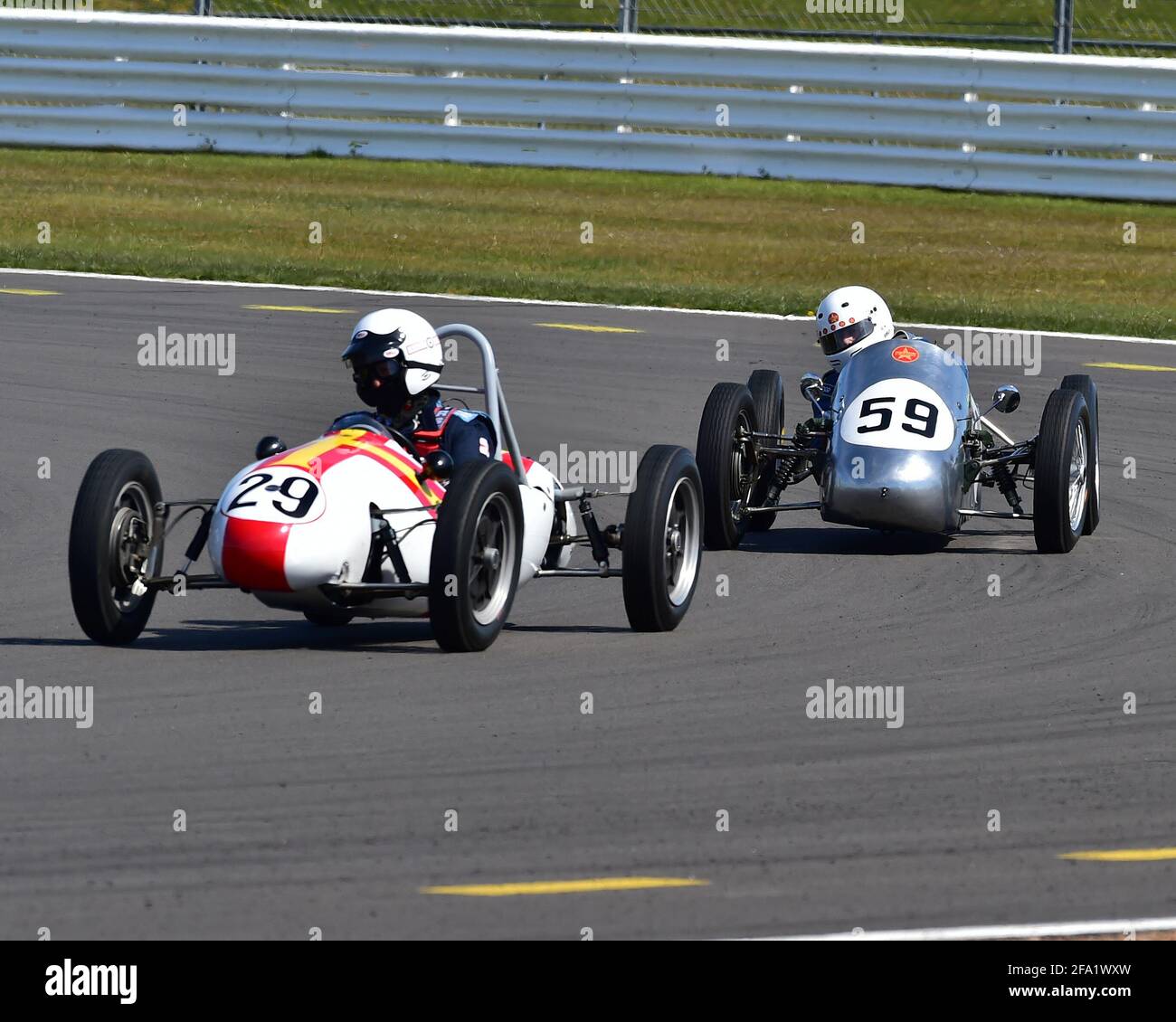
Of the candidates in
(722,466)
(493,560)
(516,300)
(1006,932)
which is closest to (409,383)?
(493,560)

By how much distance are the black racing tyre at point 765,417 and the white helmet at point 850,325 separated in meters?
0.39

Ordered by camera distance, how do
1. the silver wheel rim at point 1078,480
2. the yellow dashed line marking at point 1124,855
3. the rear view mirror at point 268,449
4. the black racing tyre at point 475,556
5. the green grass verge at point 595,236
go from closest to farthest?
the yellow dashed line marking at point 1124,855, the black racing tyre at point 475,556, the rear view mirror at point 268,449, the silver wheel rim at point 1078,480, the green grass verge at point 595,236

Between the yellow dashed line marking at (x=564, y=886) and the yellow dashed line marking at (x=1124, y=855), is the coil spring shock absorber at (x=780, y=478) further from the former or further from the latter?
the yellow dashed line marking at (x=564, y=886)

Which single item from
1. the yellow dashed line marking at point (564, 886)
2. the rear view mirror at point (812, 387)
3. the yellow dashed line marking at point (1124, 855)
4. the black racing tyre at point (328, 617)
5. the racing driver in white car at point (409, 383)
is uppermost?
the rear view mirror at point (812, 387)

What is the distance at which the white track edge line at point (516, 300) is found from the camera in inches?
690

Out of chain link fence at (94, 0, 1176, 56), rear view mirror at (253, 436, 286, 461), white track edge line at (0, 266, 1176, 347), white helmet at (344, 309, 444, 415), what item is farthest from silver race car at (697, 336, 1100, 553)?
chain link fence at (94, 0, 1176, 56)

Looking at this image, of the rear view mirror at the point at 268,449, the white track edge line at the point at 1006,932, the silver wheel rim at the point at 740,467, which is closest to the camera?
the white track edge line at the point at 1006,932

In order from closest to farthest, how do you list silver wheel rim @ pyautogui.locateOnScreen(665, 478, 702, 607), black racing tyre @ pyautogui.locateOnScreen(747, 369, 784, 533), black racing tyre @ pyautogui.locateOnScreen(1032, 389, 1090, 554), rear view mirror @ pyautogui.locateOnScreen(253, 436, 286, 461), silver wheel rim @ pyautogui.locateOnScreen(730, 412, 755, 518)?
rear view mirror @ pyautogui.locateOnScreen(253, 436, 286, 461) < silver wheel rim @ pyautogui.locateOnScreen(665, 478, 702, 607) < black racing tyre @ pyautogui.locateOnScreen(1032, 389, 1090, 554) < silver wheel rim @ pyautogui.locateOnScreen(730, 412, 755, 518) < black racing tyre @ pyautogui.locateOnScreen(747, 369, 784, 533)

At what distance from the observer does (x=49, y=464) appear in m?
12.4

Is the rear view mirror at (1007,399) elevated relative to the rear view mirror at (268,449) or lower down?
elevated

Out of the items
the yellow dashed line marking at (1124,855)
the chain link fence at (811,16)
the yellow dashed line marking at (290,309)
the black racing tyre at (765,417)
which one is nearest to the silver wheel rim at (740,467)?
the black racing tyre at (765,417)

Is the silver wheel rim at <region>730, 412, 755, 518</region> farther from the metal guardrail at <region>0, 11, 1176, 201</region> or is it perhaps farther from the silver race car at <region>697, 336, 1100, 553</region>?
the metal guardrail at <region>0, 11, 1176, 201</region>

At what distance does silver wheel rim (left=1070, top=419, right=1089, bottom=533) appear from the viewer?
1132 cm

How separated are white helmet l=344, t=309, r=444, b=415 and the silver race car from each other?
7.36 ft
